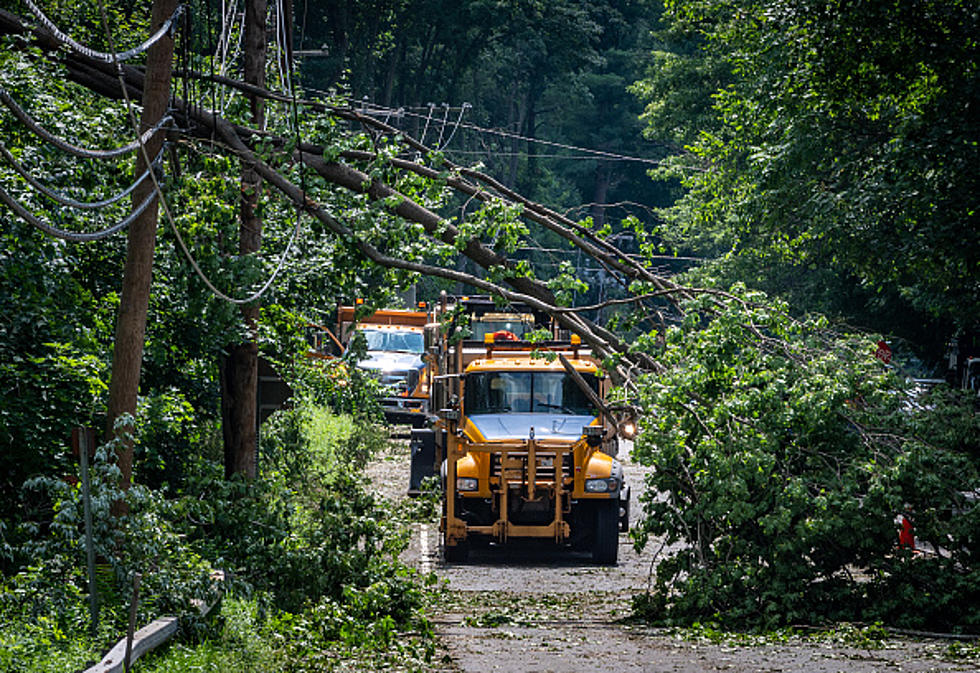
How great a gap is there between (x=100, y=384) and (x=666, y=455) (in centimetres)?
569

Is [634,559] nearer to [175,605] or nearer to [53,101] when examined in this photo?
[175,605]

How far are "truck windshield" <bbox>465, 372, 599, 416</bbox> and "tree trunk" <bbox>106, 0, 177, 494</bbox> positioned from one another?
7.28m

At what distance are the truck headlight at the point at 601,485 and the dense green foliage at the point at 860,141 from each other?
3.55 m

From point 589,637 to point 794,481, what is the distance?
260cm

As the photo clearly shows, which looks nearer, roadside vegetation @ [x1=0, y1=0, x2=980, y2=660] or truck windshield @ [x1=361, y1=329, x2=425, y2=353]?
roadside vegetation @ [x1=0, y1=0, x2=980, y2=660]

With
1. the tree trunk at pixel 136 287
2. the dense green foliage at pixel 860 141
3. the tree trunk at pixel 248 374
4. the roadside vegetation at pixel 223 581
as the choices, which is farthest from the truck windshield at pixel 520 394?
the tree trunk at pixel 136 287

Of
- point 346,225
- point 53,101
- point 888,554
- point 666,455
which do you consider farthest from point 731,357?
point 53,101

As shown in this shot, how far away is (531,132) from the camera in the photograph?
65.0m

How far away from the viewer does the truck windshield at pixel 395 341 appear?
33.7 meters

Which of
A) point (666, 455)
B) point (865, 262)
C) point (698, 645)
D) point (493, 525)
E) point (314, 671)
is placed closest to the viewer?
point (314, 671)

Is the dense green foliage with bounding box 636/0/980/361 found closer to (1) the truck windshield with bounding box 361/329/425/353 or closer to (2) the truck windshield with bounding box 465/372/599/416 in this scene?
(2) the truck windshield with bounding box 465/372/599/416

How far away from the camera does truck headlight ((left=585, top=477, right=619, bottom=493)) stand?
15375mm

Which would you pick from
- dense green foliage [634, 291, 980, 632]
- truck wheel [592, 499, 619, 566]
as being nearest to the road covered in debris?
truck wheel [592, 499, 619, 566]

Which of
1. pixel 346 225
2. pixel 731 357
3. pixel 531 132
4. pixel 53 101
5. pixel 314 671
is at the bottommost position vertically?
pixel 314 671
